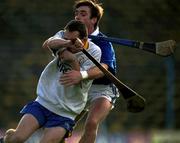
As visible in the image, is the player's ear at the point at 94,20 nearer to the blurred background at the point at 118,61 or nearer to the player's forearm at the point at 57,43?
the player's forearm at the point at 57,43

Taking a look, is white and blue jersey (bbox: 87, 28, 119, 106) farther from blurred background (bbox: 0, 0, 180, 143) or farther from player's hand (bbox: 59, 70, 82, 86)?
blurred background (bbox: 0, 0, 180, 143)

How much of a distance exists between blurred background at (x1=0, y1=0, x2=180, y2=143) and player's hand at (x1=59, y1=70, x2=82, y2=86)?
571cm

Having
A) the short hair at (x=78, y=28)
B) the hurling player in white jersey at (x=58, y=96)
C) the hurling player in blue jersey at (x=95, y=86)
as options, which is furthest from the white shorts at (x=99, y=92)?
the short hair at (x=78, y=28)

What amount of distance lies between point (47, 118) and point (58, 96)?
→ 236 millimetres

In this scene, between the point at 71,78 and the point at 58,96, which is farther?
the point at 58,96

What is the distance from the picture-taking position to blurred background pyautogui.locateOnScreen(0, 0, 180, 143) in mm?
14523

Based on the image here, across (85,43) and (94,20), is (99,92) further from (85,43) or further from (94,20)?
(85,43)

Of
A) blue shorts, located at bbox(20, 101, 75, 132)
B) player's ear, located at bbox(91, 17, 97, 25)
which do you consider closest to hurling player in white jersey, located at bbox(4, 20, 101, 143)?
blue shorts, located at bbox(20, 101, 75, 132)

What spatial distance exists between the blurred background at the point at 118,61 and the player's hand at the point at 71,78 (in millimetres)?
5707

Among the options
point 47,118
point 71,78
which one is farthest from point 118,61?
point 71,78

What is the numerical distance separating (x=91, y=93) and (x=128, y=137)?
4128 mm

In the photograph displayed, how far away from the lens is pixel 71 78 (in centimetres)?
794

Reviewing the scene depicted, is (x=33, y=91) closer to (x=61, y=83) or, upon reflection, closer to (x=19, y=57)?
(x=19, y=57)

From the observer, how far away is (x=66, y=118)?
8.22 metres
